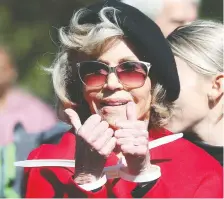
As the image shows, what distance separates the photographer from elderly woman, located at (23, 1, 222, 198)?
55.7 inches

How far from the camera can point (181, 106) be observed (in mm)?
1646

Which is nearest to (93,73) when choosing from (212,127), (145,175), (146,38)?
(146,38)

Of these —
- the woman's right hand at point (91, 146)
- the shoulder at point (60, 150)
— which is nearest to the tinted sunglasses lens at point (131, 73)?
the woman's right hand at point (91, 146)

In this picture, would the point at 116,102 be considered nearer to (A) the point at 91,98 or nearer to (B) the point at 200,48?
(A) the point at 91,98

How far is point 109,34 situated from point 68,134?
0.33 m

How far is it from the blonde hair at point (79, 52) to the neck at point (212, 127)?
0.48ft

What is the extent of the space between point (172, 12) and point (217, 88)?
0.27m

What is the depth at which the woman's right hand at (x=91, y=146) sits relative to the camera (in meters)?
1.38

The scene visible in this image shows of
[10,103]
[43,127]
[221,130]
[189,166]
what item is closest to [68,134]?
[43,127]

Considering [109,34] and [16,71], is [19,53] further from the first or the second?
[109,34]

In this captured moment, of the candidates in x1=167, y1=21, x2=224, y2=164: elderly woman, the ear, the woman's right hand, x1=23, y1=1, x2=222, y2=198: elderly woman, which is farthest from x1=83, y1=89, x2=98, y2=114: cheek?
the ear

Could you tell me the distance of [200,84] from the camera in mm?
1629

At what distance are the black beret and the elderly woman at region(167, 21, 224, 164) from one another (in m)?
0.08

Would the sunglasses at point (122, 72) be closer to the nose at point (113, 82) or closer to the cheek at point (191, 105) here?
the nose at point (113, 82)
